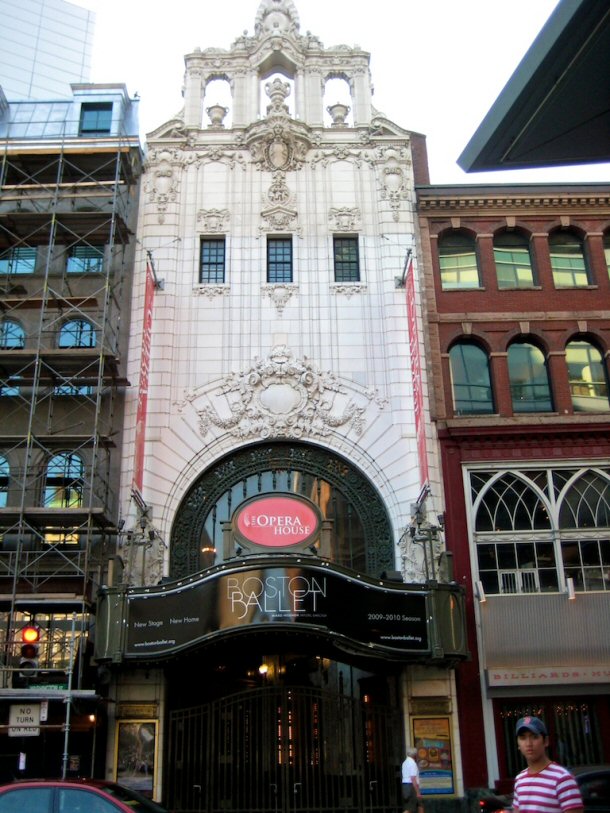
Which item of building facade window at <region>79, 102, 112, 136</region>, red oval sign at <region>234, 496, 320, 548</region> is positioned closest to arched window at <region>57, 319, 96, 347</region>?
building facade window at <region>79, 102, 112, 136</region>

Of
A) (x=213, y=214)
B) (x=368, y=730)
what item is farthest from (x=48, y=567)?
(x=213, y=214)

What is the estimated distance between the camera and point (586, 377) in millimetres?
26625

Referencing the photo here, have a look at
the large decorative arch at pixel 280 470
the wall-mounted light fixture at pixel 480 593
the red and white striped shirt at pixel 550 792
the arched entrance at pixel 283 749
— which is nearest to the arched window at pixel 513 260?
the large decorative arch at pixel 280 470

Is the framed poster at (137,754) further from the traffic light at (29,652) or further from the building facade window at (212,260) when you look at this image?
the building facade window at (212,260)

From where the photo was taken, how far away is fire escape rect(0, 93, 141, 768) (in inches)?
882

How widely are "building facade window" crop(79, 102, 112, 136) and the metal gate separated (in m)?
19.8

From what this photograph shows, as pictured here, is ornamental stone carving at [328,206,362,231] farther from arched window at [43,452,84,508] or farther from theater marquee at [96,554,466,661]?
theater marquee at [96,554,466,661]

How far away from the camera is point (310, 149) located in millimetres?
28828

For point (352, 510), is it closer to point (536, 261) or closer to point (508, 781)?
point (508, 781)

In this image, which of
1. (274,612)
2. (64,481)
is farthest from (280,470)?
(64,481)

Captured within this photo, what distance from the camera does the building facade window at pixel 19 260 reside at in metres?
27.4

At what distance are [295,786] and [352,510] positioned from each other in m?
7.55

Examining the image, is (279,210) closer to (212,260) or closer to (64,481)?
(212,260)

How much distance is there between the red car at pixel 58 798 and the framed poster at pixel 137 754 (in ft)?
36.7
